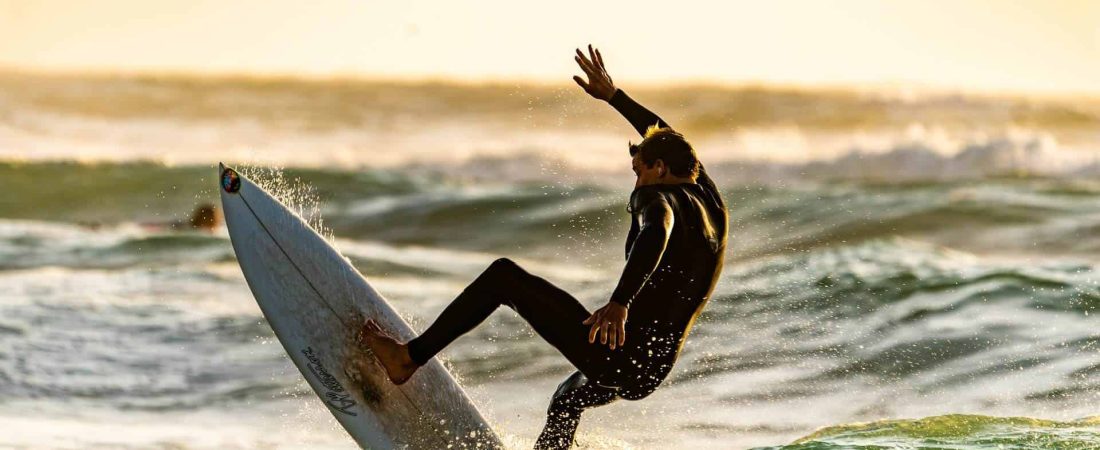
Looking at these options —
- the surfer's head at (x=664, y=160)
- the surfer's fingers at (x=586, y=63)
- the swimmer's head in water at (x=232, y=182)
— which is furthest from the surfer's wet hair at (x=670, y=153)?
the swimmer's head in water at (x=232, y=182)

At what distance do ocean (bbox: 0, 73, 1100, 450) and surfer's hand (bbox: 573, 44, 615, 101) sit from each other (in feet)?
5.33

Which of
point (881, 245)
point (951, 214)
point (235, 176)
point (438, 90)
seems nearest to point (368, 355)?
point (235, 176)

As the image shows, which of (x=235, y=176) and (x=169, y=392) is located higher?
(x=235, y=176)

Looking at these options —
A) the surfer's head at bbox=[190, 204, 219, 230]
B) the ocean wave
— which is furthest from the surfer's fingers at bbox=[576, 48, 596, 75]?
the surfer's head at bbox=[190, 204, 219, 230]

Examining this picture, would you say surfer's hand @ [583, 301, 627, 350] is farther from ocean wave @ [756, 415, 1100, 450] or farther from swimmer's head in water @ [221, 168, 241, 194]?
swimmer's head in water @ [221, 168, 241, 194]

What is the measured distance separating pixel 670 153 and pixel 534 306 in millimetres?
751

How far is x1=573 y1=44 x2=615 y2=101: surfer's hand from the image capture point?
5.58 metres

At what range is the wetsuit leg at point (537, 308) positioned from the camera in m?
5.06

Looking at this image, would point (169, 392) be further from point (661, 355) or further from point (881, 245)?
point (881, 245)

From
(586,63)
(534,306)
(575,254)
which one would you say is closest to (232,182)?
(586,63)

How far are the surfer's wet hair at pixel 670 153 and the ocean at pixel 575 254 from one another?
5.67 feet

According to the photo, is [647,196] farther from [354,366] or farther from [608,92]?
[354,366]

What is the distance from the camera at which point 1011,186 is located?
25.7 m

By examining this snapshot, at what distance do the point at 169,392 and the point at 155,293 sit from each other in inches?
181
